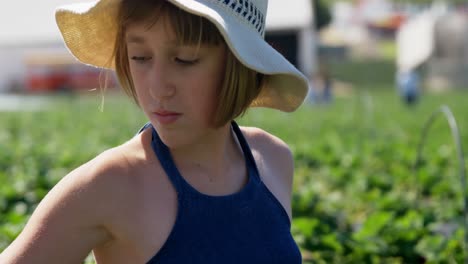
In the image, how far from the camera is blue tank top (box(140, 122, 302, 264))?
161 centimetres

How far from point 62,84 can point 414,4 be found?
207 feet

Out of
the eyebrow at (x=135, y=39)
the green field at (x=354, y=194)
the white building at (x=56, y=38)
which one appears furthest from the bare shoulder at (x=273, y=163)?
the white building at (x=56, y=38)

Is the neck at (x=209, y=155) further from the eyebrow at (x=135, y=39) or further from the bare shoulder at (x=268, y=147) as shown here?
the eyebrow at (x=135, y=39)

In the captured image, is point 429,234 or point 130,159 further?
point 429,234

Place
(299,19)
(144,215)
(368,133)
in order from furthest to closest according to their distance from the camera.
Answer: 1. (299,19)
2. (368,133)
3. (144,215)

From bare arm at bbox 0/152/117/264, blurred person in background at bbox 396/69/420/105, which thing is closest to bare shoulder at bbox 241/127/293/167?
bare arm at bbox 0/152/117/264

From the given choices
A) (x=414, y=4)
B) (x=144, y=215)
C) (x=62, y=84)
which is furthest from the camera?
(x=414, y=4)

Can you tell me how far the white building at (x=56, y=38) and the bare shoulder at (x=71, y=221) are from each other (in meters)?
41.9

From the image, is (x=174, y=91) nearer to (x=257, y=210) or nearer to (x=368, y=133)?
(x=257, y=210)

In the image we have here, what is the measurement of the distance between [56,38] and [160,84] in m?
50.1

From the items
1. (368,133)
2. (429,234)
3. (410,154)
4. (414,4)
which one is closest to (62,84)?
(368,133)

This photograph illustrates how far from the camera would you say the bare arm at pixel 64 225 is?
4.98 feet

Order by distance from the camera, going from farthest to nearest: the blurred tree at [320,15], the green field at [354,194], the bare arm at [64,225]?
the blurred tree at [320,15]
the green field at [354,194]
the bare arm at [64,225]

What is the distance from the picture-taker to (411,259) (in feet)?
13.0
